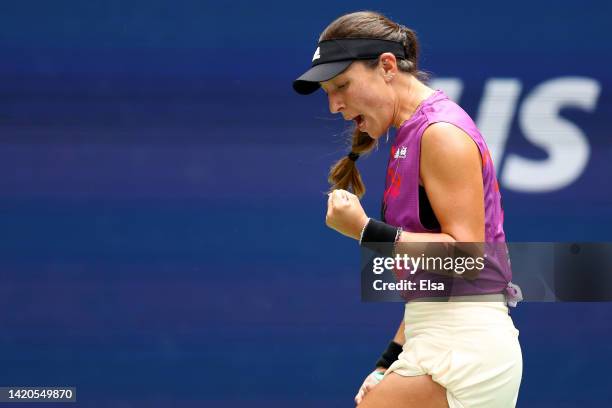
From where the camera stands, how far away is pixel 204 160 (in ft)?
12.5

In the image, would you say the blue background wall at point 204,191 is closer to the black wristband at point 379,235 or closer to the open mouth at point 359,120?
the open mouth at point 359,120

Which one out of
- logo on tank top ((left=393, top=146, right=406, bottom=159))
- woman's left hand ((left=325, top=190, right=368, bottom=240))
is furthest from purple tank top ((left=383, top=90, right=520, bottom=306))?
woman's left hand ((left=325, top=190, right=368, bottom=240))

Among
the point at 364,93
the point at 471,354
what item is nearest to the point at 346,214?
the point at 364,93

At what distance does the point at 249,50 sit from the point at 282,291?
93 centimetres

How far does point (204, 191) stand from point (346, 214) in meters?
1.61

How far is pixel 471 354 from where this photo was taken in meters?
2.25

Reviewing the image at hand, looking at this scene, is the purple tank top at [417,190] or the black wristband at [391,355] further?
the black wristband at [391,355]

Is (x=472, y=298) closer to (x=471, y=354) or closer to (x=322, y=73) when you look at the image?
(x=471, y=354)

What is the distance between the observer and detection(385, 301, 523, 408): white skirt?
225cm

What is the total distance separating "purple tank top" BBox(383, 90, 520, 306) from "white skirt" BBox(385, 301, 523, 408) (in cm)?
5

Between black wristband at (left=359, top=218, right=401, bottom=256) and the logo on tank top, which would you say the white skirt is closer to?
black wristband at (left=359, top=218, right=401, bottom=256)

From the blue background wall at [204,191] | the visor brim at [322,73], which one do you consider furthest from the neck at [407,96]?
the blue background wall at [204,191]

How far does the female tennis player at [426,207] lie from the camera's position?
219 centimetres

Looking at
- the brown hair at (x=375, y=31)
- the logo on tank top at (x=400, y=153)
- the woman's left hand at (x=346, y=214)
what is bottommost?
the woman's left hand at (x=346, y=214)
